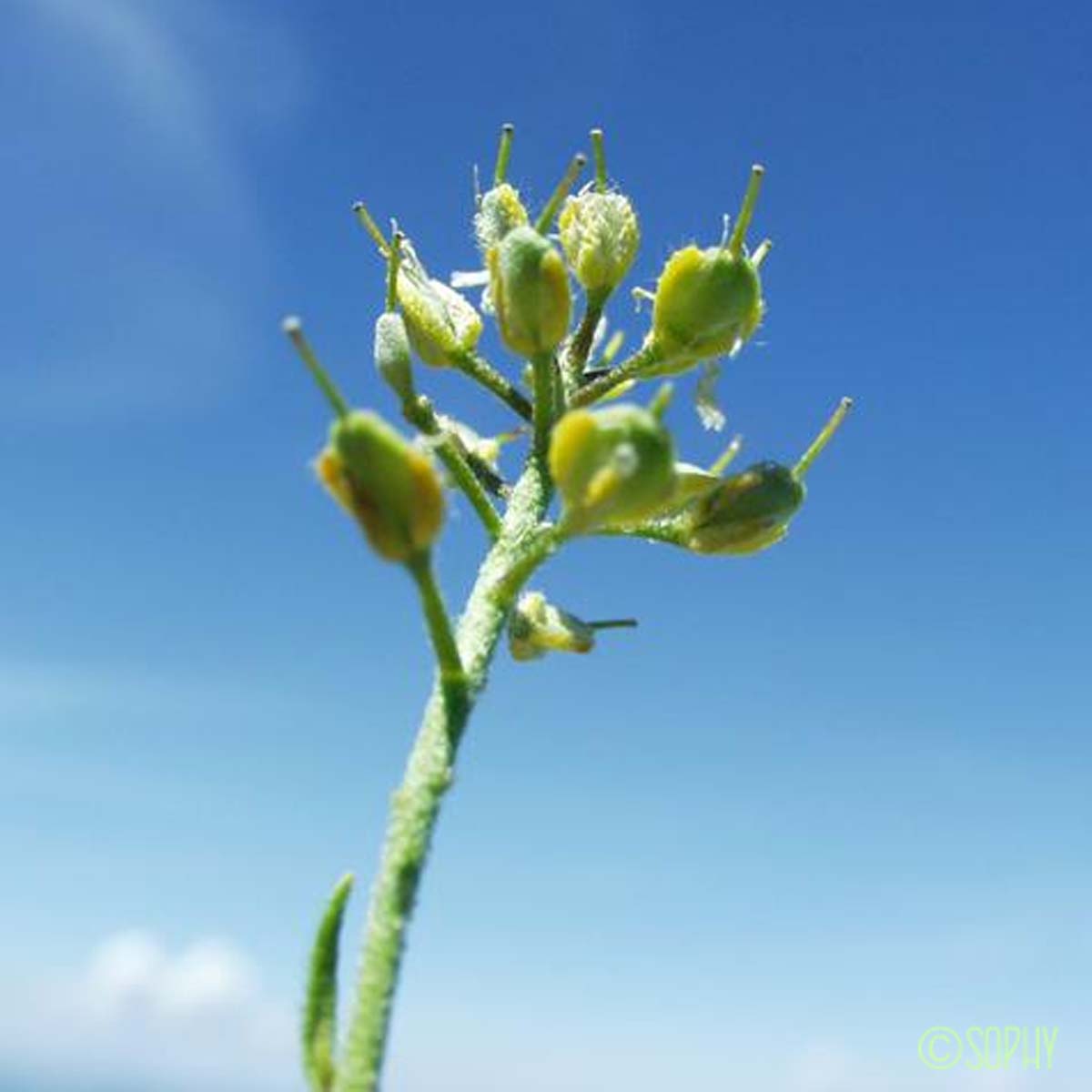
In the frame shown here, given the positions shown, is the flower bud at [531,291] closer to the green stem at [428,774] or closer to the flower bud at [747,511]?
the green stem at [428,774]

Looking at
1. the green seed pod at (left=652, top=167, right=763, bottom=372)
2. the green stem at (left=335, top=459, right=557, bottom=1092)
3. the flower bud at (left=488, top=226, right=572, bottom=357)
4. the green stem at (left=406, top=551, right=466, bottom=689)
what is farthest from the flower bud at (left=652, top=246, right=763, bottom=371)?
the green stem at (left=406, top=551, right=466, bottom=689)

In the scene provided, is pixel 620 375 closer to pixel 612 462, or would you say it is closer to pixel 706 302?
pixel 706 302

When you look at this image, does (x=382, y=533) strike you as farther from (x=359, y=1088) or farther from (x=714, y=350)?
(x=714, y=350)

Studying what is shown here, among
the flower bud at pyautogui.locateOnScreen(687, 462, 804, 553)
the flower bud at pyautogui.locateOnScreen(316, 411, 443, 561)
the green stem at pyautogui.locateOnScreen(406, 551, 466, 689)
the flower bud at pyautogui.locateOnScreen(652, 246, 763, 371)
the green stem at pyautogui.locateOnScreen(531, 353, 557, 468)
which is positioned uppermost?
the flower bud at pyautogui.locateOnScreen(652, 246, 763, 371)

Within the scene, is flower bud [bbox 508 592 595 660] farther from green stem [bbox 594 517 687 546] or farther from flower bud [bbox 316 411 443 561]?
flower bud [bbox 316 411 443 561]

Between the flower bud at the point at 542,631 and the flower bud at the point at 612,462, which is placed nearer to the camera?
the flower bud at the point at 612,462

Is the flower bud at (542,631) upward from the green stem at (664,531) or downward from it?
downward

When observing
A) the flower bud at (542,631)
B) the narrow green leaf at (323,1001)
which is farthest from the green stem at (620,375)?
the narrow green leaf at (323,1001)
